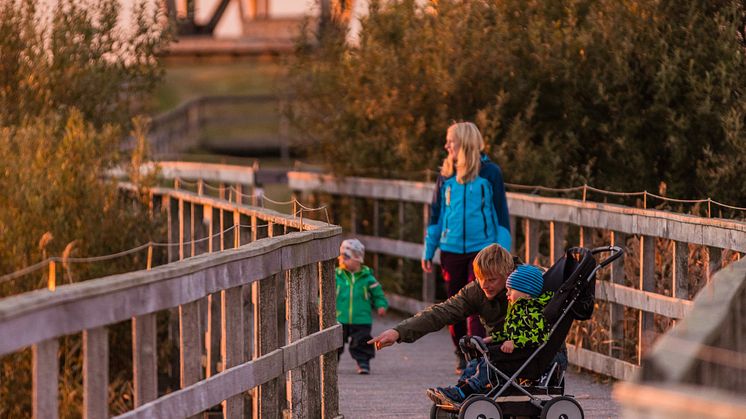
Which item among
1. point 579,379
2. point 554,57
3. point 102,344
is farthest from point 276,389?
point 554,57

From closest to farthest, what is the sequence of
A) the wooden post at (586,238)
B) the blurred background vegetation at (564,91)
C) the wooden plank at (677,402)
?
the wooden plank at (677,402) < the wooden post at (586,238) < the blurred background vegetation at (564,91)

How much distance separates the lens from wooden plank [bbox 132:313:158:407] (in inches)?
228

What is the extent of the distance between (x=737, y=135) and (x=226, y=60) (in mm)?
26425

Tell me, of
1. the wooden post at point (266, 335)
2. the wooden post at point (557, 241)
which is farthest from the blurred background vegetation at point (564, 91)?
the wooden post at point (266, 335)

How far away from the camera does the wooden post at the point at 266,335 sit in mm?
7301

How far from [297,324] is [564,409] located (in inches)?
53.1

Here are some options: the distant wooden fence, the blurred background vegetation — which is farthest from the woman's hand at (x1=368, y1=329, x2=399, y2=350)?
the distant wooden fence

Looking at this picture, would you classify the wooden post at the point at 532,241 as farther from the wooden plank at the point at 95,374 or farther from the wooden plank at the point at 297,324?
the wooden plank at the point at 95,374

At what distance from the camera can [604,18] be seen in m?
14.1

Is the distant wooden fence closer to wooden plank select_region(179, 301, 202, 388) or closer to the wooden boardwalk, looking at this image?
the wooden boardwalk

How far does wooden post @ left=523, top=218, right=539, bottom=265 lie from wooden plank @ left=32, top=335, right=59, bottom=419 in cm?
691

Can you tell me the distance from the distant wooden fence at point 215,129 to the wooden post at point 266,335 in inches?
851

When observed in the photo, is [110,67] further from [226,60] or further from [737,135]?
[226,60]

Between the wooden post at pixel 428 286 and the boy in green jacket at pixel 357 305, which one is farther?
the wooden post at pixel 428 286
